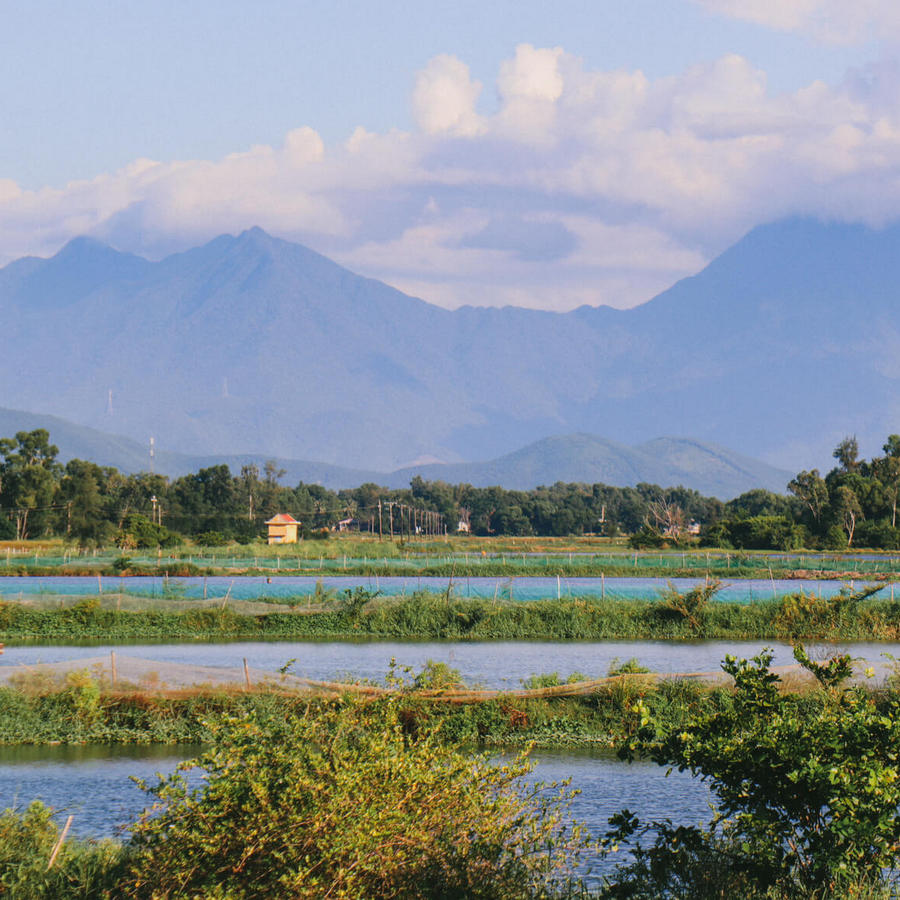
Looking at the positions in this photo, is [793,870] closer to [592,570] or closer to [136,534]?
[592,570]

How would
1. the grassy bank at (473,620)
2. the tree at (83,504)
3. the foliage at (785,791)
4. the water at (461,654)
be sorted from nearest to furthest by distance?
the foliage at (785,791) → the water at (461,654) → the grassy bank at (473,620) → the tree at (83,504)

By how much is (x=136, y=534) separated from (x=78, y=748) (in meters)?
70.2

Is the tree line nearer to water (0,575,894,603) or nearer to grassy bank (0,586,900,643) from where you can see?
water (0,575,894,603)

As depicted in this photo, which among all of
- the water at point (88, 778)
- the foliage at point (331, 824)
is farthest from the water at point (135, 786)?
the foliage at point (331, 824)

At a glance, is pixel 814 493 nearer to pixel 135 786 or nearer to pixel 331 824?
pixel 135 786

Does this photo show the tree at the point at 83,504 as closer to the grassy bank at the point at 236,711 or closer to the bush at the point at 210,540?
the bush at the point at 210,540

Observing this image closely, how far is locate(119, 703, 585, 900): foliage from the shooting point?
8.78 metres

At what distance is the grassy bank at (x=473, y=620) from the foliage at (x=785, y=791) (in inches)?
1096

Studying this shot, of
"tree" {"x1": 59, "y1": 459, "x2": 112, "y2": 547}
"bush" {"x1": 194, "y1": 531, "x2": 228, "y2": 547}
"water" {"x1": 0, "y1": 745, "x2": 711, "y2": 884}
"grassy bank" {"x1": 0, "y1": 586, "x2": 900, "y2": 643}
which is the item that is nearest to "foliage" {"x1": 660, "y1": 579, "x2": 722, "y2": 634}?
"grassy bank" {"x1": 0, "y1": 586, "x2": 900, "y2": 643}

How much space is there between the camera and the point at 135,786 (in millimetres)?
17656

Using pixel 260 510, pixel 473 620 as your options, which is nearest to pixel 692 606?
pixel 473 620

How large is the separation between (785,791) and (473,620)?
29.6 meters

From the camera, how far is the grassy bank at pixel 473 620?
38.1m

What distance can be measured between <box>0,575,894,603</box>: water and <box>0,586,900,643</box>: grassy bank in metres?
3.14
